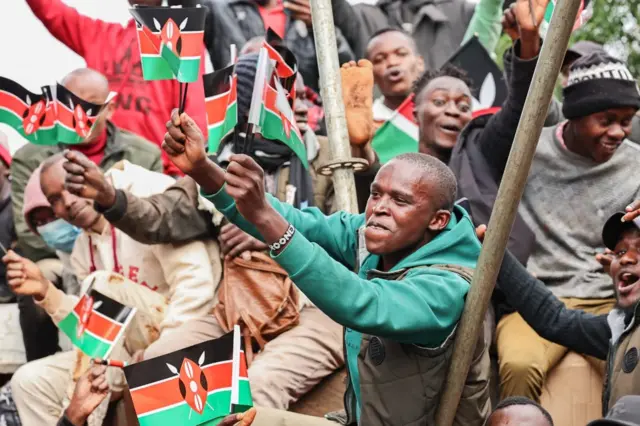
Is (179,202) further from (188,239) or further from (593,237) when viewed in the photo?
(593,237)

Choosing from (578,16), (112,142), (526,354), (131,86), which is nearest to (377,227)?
(526,354)

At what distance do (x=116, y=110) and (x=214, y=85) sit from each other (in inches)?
135

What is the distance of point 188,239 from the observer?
6.19 metres

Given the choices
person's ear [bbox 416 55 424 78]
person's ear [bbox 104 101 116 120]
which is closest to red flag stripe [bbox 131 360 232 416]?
person's ear [bbox 104 101 116 120]

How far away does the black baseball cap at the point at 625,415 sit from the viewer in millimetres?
2823

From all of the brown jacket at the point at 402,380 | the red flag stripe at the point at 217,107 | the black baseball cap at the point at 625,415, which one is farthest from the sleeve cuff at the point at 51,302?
the black baseball cap at the point at 625,415

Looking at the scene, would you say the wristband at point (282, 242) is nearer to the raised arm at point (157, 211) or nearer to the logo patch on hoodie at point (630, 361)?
the logo patch on hoodie at point (630, 361)

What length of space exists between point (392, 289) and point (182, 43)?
124cm

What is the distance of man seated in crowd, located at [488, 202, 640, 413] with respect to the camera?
443 cm

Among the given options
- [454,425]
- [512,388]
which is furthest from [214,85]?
[512,388]

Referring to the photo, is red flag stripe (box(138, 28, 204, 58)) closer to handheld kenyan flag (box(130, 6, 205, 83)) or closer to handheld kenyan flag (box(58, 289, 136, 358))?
handheld kenyan flag (box(130, 6, 205, 83))

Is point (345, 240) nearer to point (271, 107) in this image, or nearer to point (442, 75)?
point (271, 107)

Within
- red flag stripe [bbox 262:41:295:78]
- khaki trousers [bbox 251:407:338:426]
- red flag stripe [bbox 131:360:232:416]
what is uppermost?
red flag stripe [bbox 262:41:295:78]

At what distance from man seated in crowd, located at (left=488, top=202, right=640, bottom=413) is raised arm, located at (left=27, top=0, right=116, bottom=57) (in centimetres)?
393
